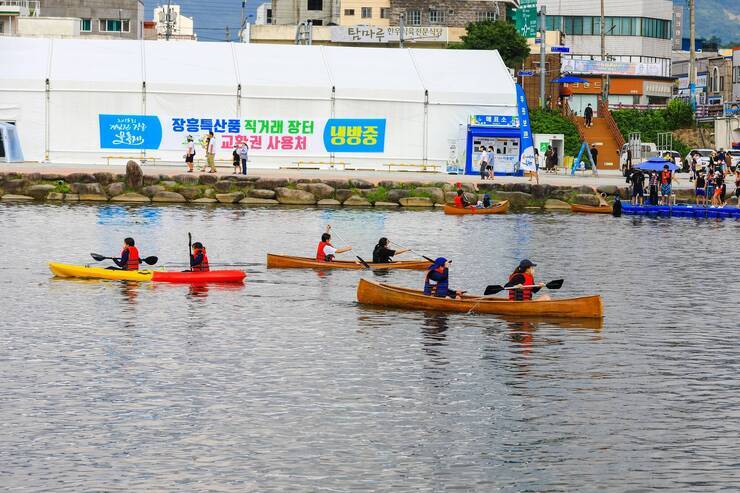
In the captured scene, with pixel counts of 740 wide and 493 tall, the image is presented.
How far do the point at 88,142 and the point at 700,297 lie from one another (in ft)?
154

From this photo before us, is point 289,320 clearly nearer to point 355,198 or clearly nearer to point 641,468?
point 641,468

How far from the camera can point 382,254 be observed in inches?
1812

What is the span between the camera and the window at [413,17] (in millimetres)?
151125

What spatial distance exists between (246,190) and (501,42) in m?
55.8

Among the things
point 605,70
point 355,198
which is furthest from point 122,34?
point 355,198

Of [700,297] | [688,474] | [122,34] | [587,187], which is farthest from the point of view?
[122,34]

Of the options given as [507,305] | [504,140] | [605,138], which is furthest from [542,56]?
[507,305]

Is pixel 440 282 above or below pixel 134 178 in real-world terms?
below

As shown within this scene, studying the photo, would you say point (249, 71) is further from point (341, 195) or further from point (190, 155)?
point (341, 195)

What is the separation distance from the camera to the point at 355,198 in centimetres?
7425

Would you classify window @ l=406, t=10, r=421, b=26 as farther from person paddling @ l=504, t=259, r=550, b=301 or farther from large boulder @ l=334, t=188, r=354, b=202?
person paddling @ l=504, t=259, r=550, b=301

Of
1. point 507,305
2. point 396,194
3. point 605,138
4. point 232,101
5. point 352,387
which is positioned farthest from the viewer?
point 605,138

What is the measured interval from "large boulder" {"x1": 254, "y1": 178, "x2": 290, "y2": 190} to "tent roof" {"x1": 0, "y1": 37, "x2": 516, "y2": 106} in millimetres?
7121

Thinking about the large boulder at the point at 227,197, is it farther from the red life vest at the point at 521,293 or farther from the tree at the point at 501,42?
the tree at the point at 501,42
